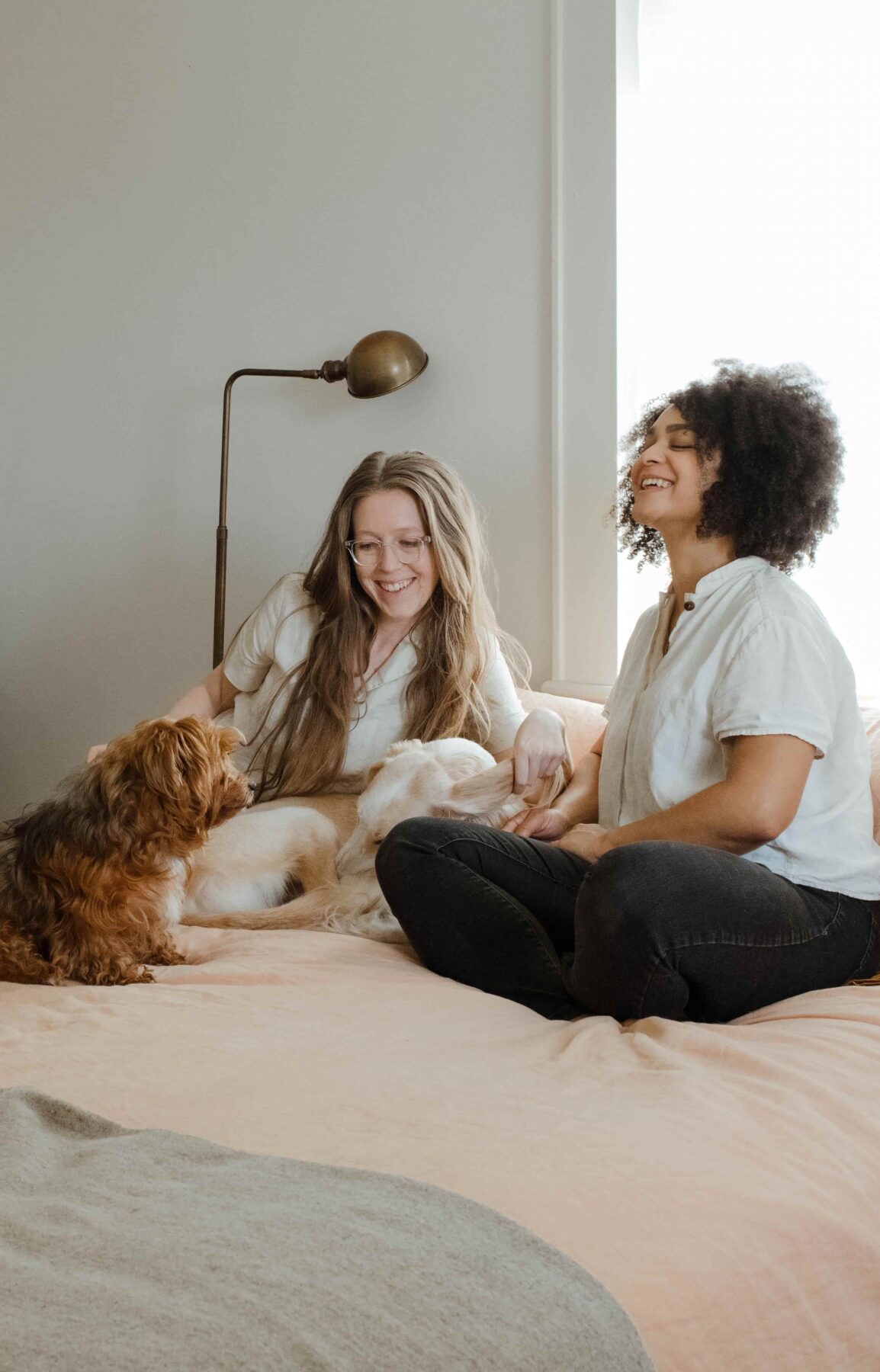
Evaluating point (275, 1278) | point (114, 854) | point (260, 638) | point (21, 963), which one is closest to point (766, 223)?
point (260, 638)

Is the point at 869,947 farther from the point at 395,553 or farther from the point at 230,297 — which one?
the point at 230,297

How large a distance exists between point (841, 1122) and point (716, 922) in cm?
44

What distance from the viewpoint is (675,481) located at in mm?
2018

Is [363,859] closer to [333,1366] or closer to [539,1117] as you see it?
[539,1117]

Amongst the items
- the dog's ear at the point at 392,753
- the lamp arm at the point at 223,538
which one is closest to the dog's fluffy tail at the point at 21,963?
the dog's ear at the point at 392,753

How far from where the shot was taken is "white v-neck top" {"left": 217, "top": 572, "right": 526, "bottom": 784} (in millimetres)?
2516

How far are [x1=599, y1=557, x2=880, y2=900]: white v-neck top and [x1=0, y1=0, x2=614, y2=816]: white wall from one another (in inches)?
53.1

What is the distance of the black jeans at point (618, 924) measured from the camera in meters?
1.58

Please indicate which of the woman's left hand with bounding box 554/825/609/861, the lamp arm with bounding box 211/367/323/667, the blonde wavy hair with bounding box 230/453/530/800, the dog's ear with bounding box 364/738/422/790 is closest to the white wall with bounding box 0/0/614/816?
the lamp arm with bounding box 211/367/323/667

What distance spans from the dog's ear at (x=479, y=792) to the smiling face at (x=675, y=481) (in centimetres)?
52

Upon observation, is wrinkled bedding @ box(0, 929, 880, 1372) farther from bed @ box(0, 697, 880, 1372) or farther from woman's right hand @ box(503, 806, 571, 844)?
woman's right hand @ box(503, 806, 571, 844)

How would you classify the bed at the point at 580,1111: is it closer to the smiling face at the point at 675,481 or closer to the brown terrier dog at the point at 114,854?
the brown terrier dog at the point at 114,854

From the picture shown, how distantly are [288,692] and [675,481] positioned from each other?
1014mm

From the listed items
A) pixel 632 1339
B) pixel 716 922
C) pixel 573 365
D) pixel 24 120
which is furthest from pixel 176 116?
pixel 632 1339
